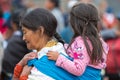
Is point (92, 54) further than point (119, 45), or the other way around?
point (119, 45)

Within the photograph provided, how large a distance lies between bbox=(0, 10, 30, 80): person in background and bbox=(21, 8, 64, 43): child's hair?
247cm

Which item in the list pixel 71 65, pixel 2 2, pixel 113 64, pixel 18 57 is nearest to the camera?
pixel 71 65

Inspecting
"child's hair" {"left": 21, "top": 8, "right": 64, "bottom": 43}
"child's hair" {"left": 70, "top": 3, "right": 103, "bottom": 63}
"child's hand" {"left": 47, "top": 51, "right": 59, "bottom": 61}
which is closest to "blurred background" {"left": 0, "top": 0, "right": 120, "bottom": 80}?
"child's hair" {"left": 21, "top": 8, "right": 64, "bottom": 43}

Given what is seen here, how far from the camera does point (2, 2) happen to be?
1467 cm

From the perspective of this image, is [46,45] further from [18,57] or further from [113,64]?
[113,64]

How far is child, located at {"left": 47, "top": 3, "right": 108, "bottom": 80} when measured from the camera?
4582mm

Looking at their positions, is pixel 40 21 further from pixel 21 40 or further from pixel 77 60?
pixel 21 40

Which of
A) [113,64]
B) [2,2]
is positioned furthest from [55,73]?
[2,2]

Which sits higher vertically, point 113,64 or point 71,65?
point 71,65

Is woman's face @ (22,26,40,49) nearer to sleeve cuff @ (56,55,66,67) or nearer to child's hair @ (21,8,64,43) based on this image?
child's hair @ (21,8,64,43)

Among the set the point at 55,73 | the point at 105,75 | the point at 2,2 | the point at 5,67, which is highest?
the point at 55,73

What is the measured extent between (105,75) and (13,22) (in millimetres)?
2043

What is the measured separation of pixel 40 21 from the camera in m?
4.74

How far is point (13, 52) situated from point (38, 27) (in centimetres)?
Answer: 275
